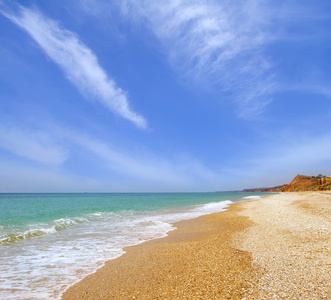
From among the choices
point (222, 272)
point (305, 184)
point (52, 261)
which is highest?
point (305, 184)

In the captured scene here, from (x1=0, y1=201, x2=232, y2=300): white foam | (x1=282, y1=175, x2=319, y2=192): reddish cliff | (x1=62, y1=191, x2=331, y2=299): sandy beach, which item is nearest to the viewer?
(x1=62, y1=191, x2=331, y2=299): sandy beach

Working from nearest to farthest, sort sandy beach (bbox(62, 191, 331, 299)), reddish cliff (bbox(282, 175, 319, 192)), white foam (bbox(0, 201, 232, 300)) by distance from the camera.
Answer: sandy beach (bbox(62, 191, 331, 299))
white foam (bbox(0, 201, 232, 300))
reddish cliff (bbox(282, 175, 319, 192))

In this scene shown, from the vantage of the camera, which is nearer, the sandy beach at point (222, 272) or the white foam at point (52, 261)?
the sandy beach at point (222, 272)

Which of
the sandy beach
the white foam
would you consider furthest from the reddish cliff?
the white foam

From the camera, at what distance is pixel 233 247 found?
844 centimetres

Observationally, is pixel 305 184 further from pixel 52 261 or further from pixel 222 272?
pixel 52 261

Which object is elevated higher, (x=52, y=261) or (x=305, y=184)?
(x=305, y=184)

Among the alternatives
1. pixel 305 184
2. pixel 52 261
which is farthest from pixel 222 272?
pixel 305 184

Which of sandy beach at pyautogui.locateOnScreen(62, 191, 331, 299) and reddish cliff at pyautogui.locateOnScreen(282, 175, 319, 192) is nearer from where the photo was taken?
sandy beach at pyautogui.locateOnScreen(62, 191, 331, 299)

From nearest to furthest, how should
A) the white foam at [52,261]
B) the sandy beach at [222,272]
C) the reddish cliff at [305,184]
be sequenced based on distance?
the sandy beach at [222,272]
the white foam at [52,261]
the reddish cliff at [305,184]

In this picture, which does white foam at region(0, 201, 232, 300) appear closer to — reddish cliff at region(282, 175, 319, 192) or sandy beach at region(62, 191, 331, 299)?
sandy beach at region(62, 191, 331, 299)

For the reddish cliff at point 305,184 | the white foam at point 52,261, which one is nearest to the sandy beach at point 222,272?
the white foam at point 52,261

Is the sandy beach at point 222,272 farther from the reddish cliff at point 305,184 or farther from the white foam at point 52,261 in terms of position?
the reddish cliff at point 305,184

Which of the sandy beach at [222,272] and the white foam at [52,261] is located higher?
the sandy beach at [222,272]
